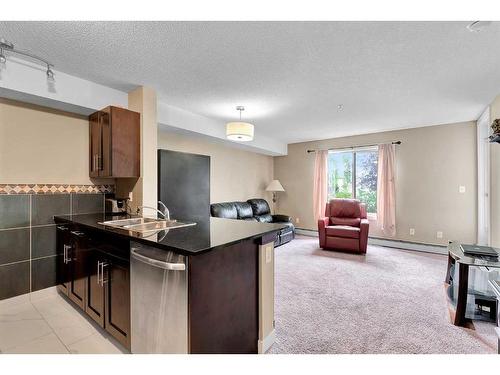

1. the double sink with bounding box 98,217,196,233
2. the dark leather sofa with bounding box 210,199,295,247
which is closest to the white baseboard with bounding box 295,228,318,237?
the dark leather sofa with bounding box 210,199,295,247

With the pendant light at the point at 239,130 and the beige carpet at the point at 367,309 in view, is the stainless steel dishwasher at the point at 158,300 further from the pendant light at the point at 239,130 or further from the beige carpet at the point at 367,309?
the pendant light at the point at 239,130

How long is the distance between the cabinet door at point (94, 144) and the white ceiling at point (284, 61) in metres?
0.47

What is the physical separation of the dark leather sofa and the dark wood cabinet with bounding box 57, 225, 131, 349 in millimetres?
2403

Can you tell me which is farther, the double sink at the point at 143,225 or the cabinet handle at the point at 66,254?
the cabinet handle at the point at 66,254

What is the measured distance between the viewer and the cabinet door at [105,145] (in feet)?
8.60

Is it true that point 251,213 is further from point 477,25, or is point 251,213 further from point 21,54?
point 477,25

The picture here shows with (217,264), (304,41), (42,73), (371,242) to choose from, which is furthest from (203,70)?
(371,242)

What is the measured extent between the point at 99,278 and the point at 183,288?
40.5 inches

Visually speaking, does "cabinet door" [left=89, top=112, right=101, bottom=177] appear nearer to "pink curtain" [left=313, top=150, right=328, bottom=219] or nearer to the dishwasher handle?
the dishwasher handle

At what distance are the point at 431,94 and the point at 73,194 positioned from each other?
4.62 m

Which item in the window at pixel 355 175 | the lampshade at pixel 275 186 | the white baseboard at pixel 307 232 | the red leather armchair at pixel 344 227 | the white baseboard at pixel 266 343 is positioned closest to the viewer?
the white baseboard at pixel 266 343

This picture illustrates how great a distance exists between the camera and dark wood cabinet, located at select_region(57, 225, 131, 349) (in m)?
1.66

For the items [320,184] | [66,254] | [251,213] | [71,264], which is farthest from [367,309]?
[320,184]

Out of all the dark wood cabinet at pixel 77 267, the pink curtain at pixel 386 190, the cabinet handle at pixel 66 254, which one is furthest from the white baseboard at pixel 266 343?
the pink curtain at pixel 386 190
